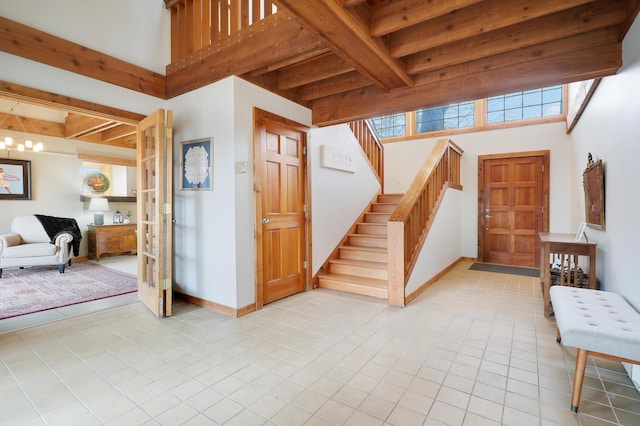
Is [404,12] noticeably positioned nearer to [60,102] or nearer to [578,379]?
[578,379]

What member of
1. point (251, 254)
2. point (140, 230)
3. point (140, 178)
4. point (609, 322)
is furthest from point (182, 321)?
point (609, 322)

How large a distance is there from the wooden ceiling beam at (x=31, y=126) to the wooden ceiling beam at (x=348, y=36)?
6.58 meters

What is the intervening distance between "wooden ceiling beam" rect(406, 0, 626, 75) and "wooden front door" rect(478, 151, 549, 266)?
3725 millimetres

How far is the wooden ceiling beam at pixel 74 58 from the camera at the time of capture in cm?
264

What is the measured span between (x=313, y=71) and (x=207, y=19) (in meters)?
1.42

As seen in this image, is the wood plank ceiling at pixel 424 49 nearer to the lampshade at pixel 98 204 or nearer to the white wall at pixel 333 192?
the white wall at pixel 333 192

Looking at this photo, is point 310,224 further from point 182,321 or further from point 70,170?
point 70,170

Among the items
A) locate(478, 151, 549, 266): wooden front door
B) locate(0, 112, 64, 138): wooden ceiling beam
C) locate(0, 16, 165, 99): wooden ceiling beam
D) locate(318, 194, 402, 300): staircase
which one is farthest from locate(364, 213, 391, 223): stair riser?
locate(0, 112, 64, 138): wooden ceiling beam

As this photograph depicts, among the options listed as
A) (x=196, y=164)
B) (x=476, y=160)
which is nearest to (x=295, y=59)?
(x=196, y=164)

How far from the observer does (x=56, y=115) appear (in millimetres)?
6125

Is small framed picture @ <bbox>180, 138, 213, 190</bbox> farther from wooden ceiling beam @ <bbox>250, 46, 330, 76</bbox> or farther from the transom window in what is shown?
the transom window

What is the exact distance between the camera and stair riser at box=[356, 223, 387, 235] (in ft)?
16.8

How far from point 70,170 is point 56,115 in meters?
1.11

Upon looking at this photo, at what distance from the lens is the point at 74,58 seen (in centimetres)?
300
